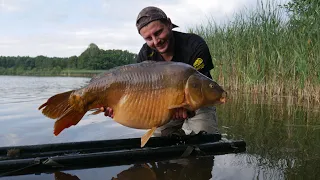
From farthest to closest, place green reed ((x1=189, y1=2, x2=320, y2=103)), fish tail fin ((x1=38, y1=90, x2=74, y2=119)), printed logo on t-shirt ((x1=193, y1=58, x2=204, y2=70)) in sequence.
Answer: green reed ((x1=189, y1=2, x2=320, y2=103)) → printed logo on t-shirt ((x1=193, y1=58, x2=204, y2=70)) → fish tail fin ((x1=38, y1=90, x2=74, y2=119))

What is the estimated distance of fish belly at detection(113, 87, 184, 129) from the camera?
2219mm

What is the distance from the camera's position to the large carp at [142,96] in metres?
2.22

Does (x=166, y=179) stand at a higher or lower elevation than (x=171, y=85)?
lower

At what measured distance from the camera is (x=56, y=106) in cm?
223

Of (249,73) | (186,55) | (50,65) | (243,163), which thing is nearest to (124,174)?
(243,163)

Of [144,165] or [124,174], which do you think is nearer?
[124,174]

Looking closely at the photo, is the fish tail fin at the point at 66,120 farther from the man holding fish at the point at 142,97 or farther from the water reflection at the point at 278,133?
the water reflection at the point at 278,133

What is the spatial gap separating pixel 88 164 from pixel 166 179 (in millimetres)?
Answer: 554

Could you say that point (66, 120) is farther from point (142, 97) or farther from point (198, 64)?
point (198, 64)

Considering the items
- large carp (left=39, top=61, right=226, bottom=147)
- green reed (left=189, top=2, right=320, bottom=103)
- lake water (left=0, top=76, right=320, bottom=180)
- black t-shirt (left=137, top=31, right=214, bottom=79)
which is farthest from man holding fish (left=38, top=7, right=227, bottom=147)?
green reed (left=189, top=2, right=320, bottom=103)

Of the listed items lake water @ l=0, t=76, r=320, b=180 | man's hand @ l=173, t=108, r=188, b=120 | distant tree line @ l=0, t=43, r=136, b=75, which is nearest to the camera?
man's hand @ l=173, t=108, r=188, b=120

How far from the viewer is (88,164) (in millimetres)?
2215

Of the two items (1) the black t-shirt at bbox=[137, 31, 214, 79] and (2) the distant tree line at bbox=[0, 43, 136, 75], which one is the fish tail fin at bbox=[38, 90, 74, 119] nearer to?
(1) the black t-shirt at bbox=[137, 31, 214, 79]

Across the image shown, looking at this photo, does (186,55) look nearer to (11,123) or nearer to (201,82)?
(201,82)
